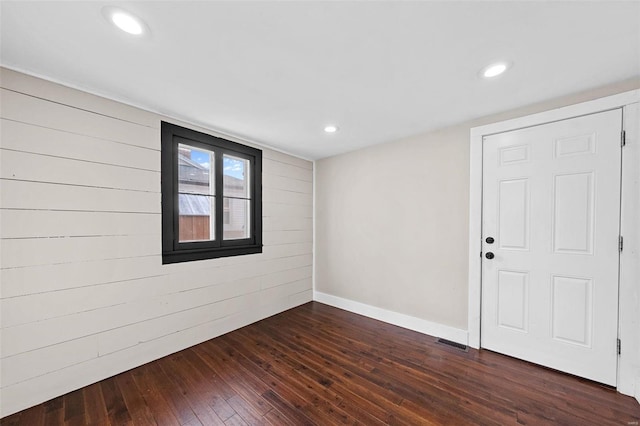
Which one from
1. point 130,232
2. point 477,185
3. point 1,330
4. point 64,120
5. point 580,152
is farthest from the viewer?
point 477,185

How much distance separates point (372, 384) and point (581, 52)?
2.77 m

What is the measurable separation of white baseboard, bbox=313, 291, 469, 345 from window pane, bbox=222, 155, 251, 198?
83.4 inches

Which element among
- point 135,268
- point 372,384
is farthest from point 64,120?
point 372,384

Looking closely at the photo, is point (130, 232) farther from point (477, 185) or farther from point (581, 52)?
point (581, 52)

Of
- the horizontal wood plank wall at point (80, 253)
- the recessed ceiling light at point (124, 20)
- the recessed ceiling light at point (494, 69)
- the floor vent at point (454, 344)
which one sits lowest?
the floor vent at point (454, 344)

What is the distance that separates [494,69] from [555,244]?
1.62 m

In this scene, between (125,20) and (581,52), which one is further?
(581,52)

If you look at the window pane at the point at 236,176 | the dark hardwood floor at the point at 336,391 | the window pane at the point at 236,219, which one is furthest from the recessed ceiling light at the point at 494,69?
the window pane at the point at 236,219

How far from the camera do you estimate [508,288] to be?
2.37 metres

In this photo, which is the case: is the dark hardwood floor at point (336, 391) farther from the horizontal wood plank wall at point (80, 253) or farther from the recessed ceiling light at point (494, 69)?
the recessed ceiling light at point (494, 69)

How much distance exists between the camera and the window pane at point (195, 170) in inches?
104

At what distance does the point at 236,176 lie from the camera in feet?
10.5

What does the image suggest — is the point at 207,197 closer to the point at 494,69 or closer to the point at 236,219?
the point at 236,219

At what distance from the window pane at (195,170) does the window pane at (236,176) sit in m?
0.18
